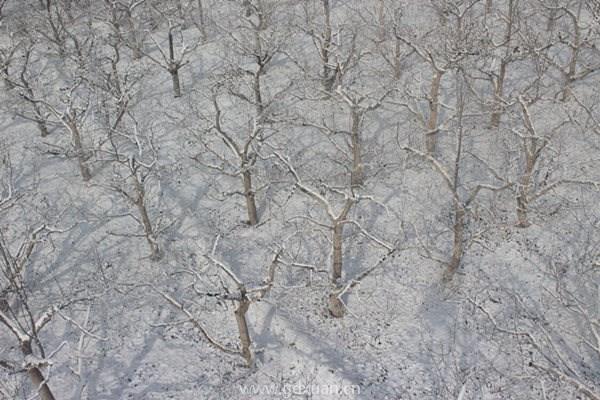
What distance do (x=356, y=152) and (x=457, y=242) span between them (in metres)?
4.94

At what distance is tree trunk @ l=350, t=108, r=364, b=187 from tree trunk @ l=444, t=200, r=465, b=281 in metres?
3.74

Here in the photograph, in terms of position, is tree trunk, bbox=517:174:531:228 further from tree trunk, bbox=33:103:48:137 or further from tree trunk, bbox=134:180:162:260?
tree trunk, bbox=33:103:48:137

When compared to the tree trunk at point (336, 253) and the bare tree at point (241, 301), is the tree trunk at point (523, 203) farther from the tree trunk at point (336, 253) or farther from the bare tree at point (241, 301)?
the bare tree at point (241, 301)

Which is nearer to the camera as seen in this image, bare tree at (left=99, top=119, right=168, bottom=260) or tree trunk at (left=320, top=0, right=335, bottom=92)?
bare tree at (left=99, top=119, right=168, bottom=260)

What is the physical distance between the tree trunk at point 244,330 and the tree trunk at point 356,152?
21.6ft

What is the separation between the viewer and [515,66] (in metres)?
26.8

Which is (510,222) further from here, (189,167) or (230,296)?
(189,167)

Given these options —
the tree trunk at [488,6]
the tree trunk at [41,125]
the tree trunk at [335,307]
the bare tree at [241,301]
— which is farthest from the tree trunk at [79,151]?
the tree trunk at [488,6]

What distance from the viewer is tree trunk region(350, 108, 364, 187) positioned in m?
18.1

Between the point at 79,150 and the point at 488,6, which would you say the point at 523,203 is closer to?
the point at 488,6

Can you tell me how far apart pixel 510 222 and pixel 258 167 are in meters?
10.3

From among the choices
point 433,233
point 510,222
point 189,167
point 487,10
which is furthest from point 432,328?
point 487,10

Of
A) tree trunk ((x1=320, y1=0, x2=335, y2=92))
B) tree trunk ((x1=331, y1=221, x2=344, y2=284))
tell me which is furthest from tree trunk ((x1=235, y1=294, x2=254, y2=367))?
tree trunk ((x1=320, y1=0, x2=335, y2=92))

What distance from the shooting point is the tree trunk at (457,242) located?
52.5 feet
